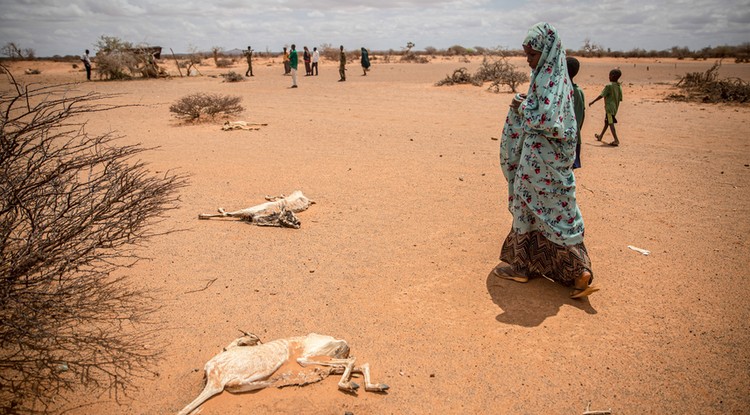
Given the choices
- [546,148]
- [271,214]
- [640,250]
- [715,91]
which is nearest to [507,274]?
[546,148]

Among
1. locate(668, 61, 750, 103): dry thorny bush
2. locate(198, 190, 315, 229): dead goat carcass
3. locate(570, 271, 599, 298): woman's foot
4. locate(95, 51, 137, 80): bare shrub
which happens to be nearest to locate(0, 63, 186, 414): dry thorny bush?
locate(198, 190, 315, 229): dead goat carcass

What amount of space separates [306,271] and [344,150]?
4956 mm

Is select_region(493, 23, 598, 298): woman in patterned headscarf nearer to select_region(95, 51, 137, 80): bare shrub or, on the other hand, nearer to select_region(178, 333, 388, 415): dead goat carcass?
select_region(178, 333, 388, 415): dead goat carcass

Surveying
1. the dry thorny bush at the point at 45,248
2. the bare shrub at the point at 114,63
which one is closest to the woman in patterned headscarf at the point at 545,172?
the dry thorny bush at the point at 45,248

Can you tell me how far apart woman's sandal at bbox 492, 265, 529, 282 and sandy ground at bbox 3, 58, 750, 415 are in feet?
0.26

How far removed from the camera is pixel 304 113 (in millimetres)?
13609

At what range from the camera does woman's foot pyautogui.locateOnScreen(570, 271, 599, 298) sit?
146 inches

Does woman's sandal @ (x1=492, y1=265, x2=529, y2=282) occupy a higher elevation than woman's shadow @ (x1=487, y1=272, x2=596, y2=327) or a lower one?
higher

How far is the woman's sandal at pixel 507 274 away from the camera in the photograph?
4102mm

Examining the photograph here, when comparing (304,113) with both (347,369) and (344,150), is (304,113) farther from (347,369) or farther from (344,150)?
(347,369)

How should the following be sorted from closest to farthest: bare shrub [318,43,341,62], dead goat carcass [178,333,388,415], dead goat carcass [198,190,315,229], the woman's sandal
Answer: dead goat carcass [178,333,388,415] < the woman's sandal < dead goat carcass [198,190,315,229] < bare shrub [318,43,341,62]

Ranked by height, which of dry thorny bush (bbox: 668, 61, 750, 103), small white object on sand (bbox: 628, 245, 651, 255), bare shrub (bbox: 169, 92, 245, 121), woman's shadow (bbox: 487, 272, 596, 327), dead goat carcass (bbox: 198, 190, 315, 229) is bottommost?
woman's shadow (bbox: 487, 272, 596, 327)

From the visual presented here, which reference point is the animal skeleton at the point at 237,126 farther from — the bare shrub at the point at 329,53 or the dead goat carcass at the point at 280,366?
the bare shrub at the point at 329,53

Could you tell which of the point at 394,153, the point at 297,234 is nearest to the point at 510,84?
the point at 394,153
